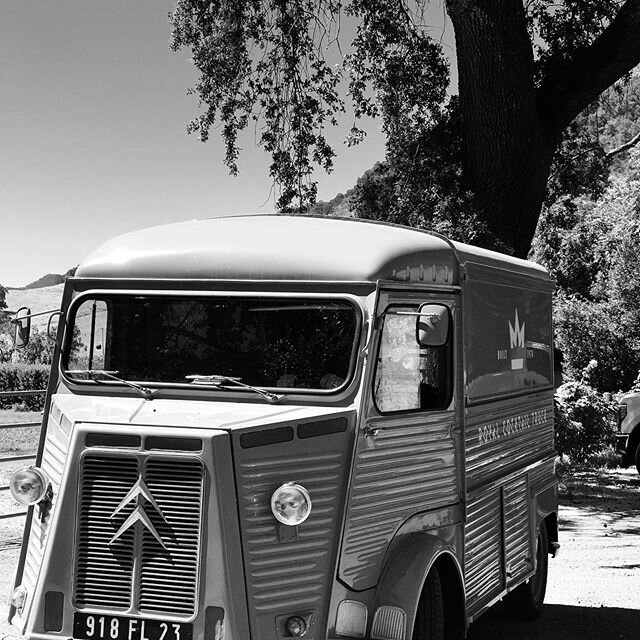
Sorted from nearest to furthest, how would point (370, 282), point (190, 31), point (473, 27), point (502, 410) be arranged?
1. point (370, 282)
2. point (502, 410)
3. point (473, 27)
4. point (190, 31)

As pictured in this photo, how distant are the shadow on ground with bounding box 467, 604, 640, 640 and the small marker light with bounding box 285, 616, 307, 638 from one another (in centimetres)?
314

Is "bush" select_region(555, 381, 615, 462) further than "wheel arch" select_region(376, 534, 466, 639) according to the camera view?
Yes

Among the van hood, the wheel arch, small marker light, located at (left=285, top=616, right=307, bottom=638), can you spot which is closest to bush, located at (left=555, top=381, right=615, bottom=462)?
the wheel arch

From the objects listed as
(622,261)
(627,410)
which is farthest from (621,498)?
(622,261)

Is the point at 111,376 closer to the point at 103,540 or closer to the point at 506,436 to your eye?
the point at 103,540

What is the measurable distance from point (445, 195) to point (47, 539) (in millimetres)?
11730

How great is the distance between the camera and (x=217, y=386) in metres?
5.50

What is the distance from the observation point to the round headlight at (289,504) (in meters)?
4.95

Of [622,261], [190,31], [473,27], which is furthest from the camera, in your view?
[622,261]

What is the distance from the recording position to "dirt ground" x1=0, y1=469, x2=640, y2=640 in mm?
7922

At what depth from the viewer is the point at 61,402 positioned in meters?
5.79

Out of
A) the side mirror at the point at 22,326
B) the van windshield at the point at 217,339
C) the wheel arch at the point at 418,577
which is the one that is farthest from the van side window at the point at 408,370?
the side mirror at the point at 22,326

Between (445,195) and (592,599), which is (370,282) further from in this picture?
(445,195)

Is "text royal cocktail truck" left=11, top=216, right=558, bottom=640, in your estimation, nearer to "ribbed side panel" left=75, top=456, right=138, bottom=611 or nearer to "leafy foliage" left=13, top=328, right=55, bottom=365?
"ribbed side panel" left=75, top=456, right=138, bottom=611
